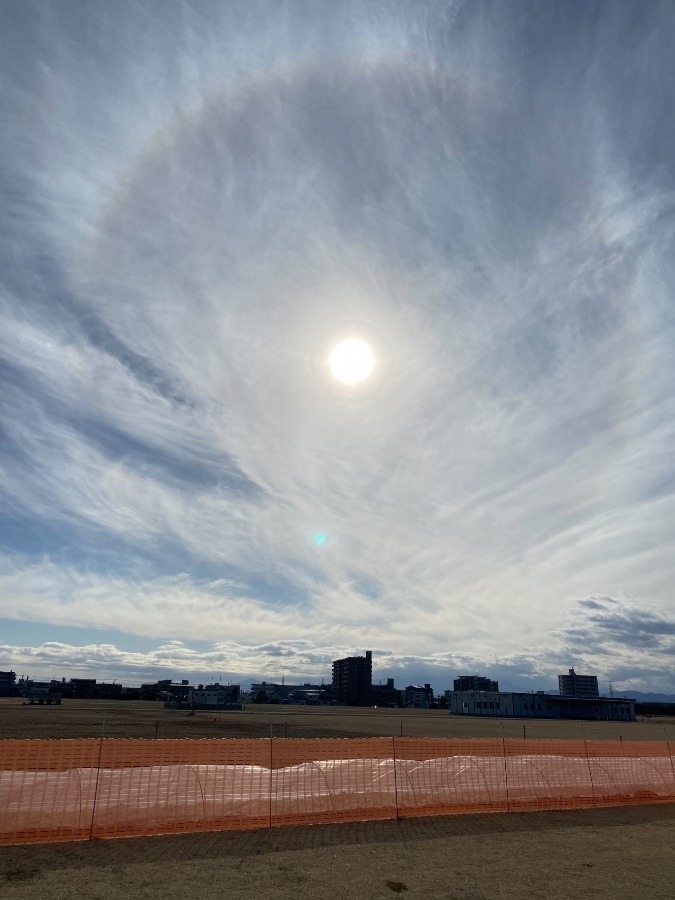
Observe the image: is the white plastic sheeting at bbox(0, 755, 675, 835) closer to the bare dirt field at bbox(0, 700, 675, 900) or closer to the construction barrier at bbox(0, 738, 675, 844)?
the construction barrier at bbox(0, 738, 675, 844)

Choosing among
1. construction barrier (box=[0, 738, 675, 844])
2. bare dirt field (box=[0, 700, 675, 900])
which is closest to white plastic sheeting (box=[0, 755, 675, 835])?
construction barrier (box=[0, 738, 675, 844])

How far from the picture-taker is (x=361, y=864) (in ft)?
38.1

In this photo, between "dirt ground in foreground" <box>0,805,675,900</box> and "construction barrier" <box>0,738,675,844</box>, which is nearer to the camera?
"dirt ground in foreground" <box>0,805,675,900</box>

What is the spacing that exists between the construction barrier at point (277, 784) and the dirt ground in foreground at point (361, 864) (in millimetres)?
604

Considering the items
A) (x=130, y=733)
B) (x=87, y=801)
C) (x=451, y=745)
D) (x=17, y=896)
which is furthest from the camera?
(x=130, y=733)

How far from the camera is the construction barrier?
13.4m

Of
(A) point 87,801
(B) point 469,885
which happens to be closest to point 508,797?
(B) point 469,885

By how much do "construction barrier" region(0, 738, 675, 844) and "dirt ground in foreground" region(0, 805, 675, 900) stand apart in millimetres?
604

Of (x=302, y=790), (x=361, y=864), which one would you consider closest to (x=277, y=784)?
(x=302, y=790)

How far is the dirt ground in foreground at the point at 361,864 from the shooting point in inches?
396

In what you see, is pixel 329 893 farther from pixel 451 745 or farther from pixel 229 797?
pixel 451 745

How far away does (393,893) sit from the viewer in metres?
10.0

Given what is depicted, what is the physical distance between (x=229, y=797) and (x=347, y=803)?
3.10m

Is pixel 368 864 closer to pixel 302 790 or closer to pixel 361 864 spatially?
pixel 361 864
